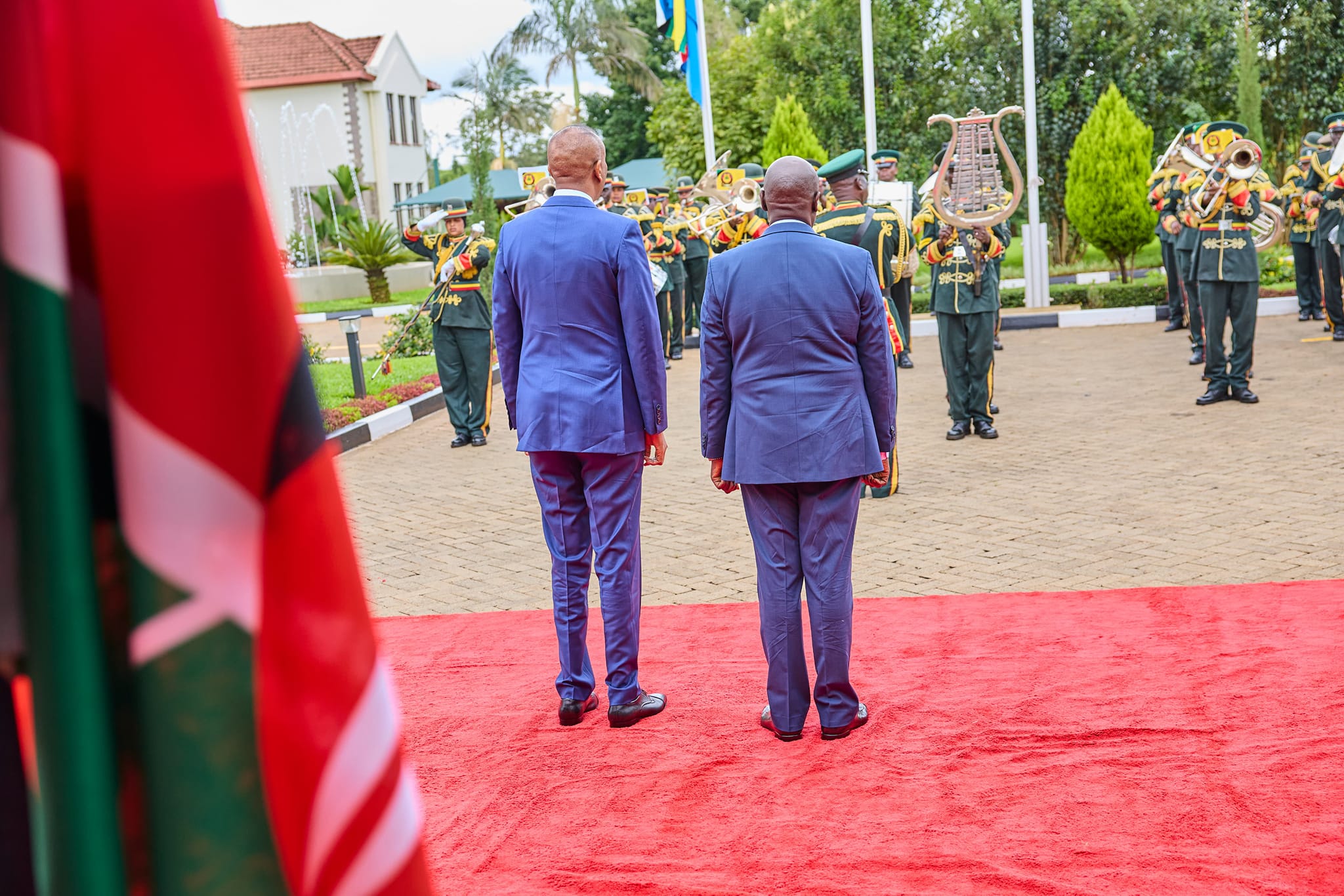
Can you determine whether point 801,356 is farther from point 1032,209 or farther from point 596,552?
point 1032,209

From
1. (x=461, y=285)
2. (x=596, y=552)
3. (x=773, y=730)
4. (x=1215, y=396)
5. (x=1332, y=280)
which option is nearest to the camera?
(x=773, y=730)

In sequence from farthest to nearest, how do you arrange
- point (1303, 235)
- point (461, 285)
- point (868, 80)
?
point (868, 80) < point (1303, 235) < point (461, 285)

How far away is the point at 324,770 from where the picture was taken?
71 centimetres

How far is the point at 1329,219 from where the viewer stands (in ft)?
42.2

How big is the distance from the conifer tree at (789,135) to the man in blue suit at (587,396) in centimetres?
1726

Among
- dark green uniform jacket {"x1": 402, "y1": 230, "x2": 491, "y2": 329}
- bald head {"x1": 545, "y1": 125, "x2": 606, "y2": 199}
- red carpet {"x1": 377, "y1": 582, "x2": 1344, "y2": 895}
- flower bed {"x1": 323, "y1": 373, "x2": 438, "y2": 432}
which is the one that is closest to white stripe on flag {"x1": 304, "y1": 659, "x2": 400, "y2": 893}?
red carpet {"x1": 377, "y1": 582, "x2": 1344, "y2": 895}

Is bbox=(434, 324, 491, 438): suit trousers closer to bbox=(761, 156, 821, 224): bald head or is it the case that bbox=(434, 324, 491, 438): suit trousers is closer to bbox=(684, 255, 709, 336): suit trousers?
bbox=(684, 255, 709, 336): suit trousers

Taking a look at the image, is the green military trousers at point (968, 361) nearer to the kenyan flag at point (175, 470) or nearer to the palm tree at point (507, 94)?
the kenyan flag at point (175, 470)

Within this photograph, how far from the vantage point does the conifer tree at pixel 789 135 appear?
70.1 ft

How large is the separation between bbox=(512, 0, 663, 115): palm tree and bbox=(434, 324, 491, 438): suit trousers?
32.0m

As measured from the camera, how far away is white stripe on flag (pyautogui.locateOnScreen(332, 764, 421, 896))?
2.38 feet

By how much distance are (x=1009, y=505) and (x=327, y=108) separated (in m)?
35.1

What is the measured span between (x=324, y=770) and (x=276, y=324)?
0.81 ft

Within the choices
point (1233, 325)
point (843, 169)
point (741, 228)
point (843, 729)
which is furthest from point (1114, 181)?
point (843, 729)
